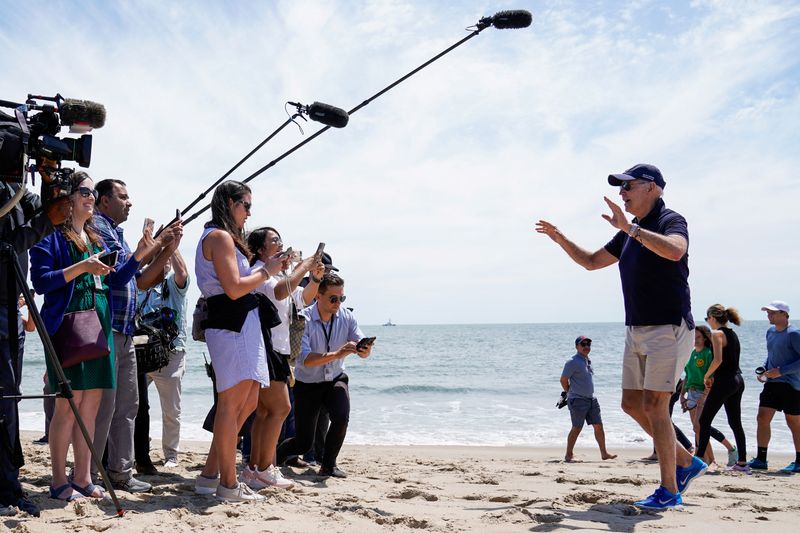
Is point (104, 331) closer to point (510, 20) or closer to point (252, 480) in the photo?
point (252, 480)

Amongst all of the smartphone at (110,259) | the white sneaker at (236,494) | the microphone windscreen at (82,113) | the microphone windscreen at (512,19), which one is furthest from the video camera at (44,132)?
the microphone windscreen at (512,19)

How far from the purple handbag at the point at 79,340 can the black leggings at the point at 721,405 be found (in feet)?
18.2

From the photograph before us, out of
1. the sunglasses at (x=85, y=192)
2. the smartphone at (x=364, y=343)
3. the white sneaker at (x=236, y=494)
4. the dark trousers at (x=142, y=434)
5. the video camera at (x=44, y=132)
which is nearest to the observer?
the video camera at (x=44, y=132)

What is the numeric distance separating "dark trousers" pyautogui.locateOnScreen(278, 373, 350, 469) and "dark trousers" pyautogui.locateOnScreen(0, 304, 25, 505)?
2.33 meters

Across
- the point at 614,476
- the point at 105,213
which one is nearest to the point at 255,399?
the point at 105,213

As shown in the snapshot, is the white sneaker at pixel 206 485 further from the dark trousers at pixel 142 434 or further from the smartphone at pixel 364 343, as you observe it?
the smartphone at pixel 364 343

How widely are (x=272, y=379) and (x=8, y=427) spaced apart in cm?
165

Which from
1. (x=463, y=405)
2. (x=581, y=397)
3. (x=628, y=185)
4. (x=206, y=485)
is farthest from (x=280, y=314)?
(x=463, y=405)

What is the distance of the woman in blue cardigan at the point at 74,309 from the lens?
3525 millimetres

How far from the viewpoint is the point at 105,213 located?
4.24 m

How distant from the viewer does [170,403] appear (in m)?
5.81

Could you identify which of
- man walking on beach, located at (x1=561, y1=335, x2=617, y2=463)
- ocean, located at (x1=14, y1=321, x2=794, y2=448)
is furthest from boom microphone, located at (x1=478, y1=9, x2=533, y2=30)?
ocean, located at (x1=14, y1=321, x2=794, y2=448)

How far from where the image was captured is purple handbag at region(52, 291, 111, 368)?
136 inches

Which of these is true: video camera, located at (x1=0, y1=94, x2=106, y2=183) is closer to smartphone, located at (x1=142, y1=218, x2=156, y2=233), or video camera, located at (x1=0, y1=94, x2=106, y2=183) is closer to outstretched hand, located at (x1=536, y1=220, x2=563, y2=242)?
smartphone, located at (x1=142, y1=218, x2=156, y2=233)
